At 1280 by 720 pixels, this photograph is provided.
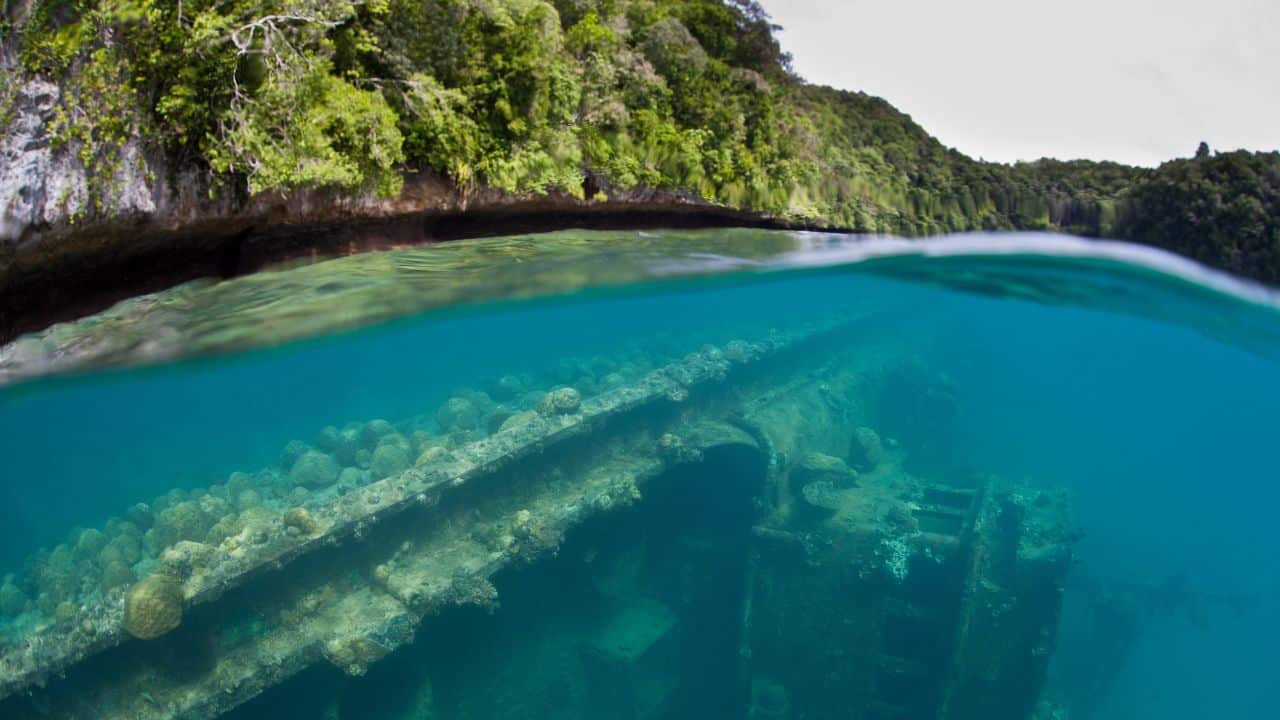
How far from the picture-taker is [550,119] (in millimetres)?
7184

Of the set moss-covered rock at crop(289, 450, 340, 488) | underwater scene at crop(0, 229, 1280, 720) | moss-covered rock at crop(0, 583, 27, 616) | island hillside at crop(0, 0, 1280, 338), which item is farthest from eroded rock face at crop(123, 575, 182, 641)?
moss-covered rock at crop(0, 583, 27, 616)

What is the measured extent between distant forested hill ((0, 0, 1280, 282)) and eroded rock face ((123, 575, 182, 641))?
821 cm

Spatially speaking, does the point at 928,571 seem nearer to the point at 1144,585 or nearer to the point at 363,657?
the point at 363,657

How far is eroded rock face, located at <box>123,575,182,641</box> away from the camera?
10633mm

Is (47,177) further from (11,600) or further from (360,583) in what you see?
(11,600)

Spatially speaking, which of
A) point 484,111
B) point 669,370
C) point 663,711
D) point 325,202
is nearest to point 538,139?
point 484,111

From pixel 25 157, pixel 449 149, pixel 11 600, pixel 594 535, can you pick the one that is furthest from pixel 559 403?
pixel 11 600

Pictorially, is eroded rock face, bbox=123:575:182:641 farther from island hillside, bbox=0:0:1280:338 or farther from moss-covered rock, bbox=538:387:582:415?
moss-covered rock, bbox=538:387:582:415

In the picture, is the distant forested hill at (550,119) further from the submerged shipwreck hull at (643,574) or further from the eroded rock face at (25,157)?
the submerged shipwreck hull at (643,574)

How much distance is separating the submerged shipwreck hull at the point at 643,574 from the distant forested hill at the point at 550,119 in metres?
8.51

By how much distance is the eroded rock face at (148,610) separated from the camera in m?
10.6

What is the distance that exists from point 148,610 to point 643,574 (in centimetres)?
1135

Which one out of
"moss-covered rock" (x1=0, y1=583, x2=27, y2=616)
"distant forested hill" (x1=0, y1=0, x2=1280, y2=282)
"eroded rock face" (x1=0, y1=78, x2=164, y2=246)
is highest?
"distant forested hill" (x1=0, y1=0, x2=1280, y2=282)

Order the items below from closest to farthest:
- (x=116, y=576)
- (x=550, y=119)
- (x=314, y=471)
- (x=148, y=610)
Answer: (x=550, y=119), (x=148, y=610), (x=116, y=576), (x=314, y=471)
